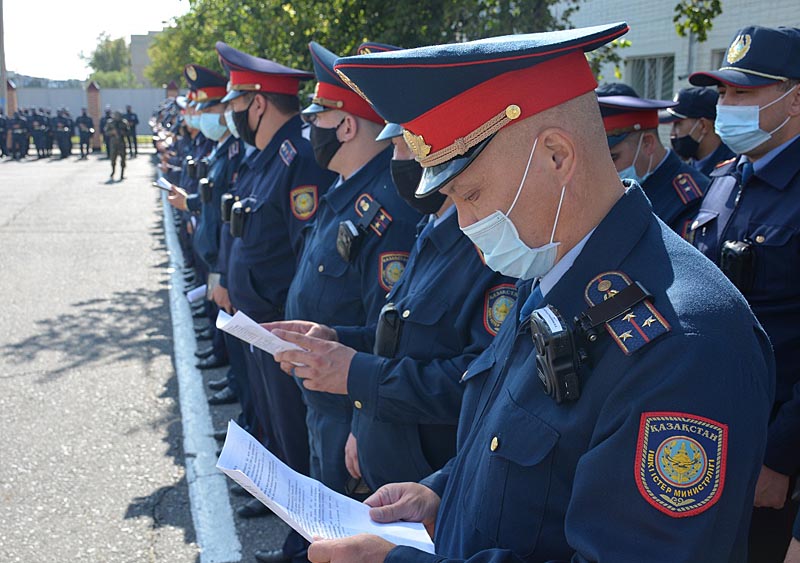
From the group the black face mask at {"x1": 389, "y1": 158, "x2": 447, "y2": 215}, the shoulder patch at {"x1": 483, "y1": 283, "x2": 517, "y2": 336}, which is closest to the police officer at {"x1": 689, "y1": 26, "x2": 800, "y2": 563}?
A: the shoulder patch at {"x1": 483, "y1": 283, "x2": 517, "y2": 336}

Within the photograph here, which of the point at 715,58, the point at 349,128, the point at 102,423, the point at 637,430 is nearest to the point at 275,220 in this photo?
the point at 349,128

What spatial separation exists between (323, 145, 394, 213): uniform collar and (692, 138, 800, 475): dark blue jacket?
1.41m

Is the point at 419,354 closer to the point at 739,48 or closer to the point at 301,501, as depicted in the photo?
the point at 301,501

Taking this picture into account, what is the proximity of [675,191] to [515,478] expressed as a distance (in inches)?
107

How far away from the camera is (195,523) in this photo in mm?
4504

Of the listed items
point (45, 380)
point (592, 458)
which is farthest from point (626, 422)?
point (45, 380)

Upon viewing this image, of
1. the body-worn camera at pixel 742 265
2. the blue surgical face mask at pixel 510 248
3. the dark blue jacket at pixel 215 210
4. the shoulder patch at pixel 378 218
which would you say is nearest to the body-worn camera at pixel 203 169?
the dark blue jacket at pixel 215 210

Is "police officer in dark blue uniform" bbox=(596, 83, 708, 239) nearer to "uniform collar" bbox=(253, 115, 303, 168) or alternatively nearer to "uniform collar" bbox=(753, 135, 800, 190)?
"uniform collar" bbox=(753, 135, 800, 190)

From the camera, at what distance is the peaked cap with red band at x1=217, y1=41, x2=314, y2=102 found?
5.04 m

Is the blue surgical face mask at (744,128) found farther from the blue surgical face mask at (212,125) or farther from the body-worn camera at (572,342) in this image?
the blue surgical face mask at (212,125)

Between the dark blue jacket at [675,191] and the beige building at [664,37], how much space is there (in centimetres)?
607

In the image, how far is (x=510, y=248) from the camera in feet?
5.76

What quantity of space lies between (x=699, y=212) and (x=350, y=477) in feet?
5.94

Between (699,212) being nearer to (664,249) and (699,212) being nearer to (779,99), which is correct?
(779,99)
